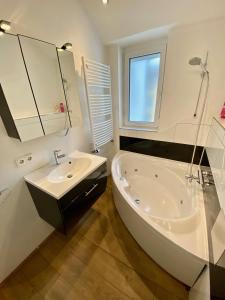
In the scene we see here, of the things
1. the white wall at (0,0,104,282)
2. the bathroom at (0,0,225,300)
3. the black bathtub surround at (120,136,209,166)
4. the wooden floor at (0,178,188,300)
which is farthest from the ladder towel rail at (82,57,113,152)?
the wooden floor at (0,178,188,300)

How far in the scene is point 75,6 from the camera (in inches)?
56.1

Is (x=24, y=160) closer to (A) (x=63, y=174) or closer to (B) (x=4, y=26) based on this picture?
(A) (x=63, y=174)

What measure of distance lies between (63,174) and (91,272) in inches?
38.7

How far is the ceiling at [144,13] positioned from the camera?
1277 millimetres

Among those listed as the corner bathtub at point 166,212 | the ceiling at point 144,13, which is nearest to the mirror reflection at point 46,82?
the ceiling at point 144,13

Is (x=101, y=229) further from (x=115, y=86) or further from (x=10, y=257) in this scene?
(x=115, y=86)

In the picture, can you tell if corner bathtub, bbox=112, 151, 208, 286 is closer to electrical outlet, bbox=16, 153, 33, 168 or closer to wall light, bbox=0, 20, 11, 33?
electrical outlet, bbox=16, 153, 33, 168

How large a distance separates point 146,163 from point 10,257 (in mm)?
1965

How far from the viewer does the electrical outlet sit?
1158 mm

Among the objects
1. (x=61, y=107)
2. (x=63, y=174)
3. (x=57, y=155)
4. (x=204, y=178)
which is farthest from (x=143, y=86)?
(x=63, y=174)

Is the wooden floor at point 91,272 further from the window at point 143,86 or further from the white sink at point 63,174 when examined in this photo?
the window at point 143,86

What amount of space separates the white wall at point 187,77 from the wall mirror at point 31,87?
3.52 feet

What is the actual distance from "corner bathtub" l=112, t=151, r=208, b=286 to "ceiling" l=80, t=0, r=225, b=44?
1.68 meters

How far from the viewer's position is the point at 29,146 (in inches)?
48.4
